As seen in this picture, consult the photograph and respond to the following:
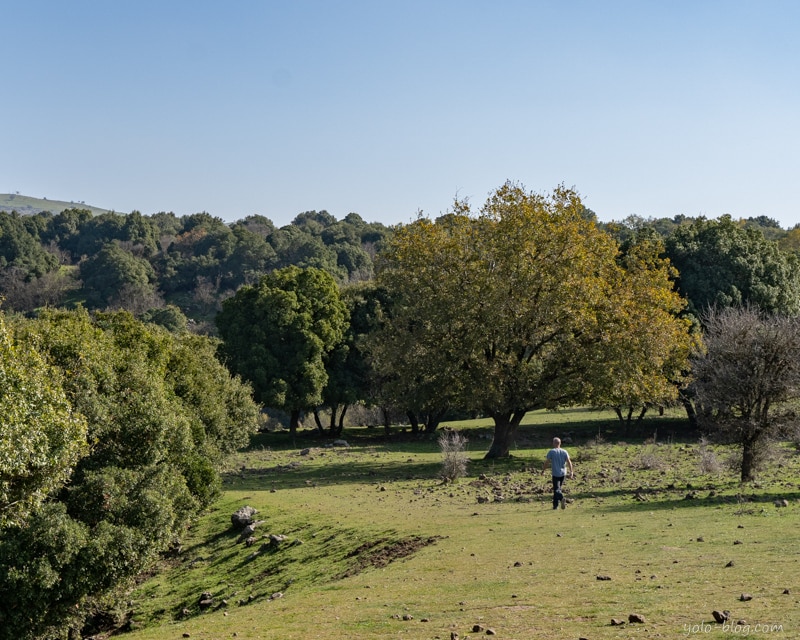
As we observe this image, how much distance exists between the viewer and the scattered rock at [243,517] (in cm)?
2972

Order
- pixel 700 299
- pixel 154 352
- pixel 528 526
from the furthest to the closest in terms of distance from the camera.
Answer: pixel 700 299, pixel 154 352, pixel 528 526

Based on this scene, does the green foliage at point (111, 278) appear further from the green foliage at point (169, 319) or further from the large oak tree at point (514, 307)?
the large oak tree at point (514, 307)

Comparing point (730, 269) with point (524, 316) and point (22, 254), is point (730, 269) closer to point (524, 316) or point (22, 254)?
point (524, 316)

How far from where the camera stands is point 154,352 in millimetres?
33906

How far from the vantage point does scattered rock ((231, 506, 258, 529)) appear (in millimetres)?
29720

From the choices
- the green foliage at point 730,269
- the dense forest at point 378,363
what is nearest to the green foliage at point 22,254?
the dense forest at point 378,363

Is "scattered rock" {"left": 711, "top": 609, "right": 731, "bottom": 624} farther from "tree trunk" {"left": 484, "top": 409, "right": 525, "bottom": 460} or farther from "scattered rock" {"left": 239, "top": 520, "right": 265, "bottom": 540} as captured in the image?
"tree trunk" {"left": 484, "top": 409, "right": 525, "bottom": 460}

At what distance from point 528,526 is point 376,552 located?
14.2 feet

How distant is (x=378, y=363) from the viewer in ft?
149

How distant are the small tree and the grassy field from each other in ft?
6.27

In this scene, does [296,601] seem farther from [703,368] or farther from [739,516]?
[703,368]

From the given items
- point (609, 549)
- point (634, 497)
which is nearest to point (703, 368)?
point (634, 497)

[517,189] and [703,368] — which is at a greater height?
[517,189]

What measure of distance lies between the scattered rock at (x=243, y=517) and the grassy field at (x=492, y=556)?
1.51 feet
